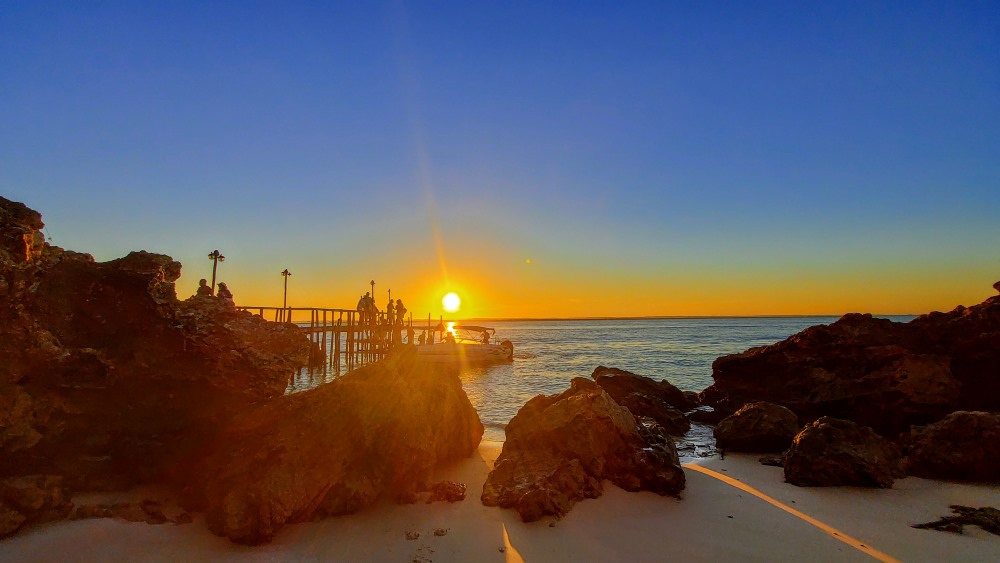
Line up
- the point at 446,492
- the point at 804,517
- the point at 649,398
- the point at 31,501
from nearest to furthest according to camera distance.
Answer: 1. the point at 31,501
2. the point at 804,517
3. the point at 446,492
4. the point at 649,398

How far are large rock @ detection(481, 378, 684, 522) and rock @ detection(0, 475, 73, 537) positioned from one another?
17.4ft

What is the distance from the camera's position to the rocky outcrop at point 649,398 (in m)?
14.7

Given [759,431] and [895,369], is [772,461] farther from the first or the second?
[895,369]

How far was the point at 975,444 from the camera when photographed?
9.03 meters

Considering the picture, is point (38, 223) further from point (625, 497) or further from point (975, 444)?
point (975, 444)

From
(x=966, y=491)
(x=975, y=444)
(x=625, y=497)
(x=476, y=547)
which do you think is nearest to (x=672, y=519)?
(x=625, y=497)

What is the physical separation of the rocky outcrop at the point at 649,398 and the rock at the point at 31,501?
11335mm

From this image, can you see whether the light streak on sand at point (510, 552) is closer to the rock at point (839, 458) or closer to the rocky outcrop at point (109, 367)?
the rocky outcrop at point (109, 367)

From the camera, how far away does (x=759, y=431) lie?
11781 millimetres

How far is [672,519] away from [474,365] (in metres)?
37.0

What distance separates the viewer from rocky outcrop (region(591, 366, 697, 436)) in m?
14.7

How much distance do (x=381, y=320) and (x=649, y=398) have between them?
29.2m

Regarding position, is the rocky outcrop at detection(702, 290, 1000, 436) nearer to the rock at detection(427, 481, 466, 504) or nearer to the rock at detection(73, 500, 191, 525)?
the rock at detection(427, 481, 466, 504)

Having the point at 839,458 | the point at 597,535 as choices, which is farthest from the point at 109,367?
the point at 839,458
